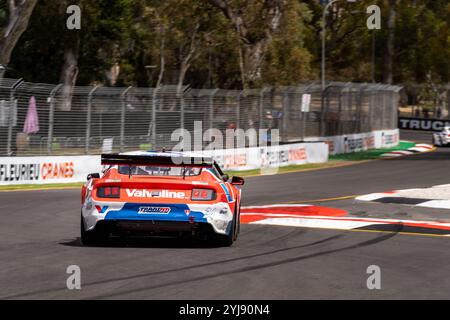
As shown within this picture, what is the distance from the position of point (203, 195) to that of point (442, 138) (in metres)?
38.7

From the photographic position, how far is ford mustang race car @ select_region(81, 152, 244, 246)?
10.9 m

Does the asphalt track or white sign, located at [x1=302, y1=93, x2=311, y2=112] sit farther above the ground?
white sign, located at [x1=302, y1=93, x2=311, y2=112]

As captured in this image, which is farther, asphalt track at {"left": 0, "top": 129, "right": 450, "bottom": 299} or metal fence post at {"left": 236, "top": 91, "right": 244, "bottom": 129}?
metal fence post at {"left": 236, "top": 91, "right": 244, "bottom": 129}

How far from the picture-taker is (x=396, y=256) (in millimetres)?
11016

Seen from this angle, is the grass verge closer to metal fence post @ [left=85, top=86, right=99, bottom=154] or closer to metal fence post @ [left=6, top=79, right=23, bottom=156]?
metal fence post @ [left=85, top=86, right=99, bottom=154]

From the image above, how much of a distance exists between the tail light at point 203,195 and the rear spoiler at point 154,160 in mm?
385

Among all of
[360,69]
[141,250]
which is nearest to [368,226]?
[141,250]

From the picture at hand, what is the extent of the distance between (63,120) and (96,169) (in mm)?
1622

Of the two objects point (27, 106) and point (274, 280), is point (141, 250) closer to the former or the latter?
point (274, 280)

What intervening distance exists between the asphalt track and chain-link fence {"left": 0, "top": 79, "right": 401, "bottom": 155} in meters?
8.28

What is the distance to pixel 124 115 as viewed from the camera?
27.1m

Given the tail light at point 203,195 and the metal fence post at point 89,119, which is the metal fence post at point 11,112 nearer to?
the metal fence post at point 89,119

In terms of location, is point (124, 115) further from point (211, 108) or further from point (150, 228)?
point (150, 228)

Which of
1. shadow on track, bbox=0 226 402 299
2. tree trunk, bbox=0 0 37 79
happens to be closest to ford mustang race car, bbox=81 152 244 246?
shadow on track, bbox=0 226 402 299
